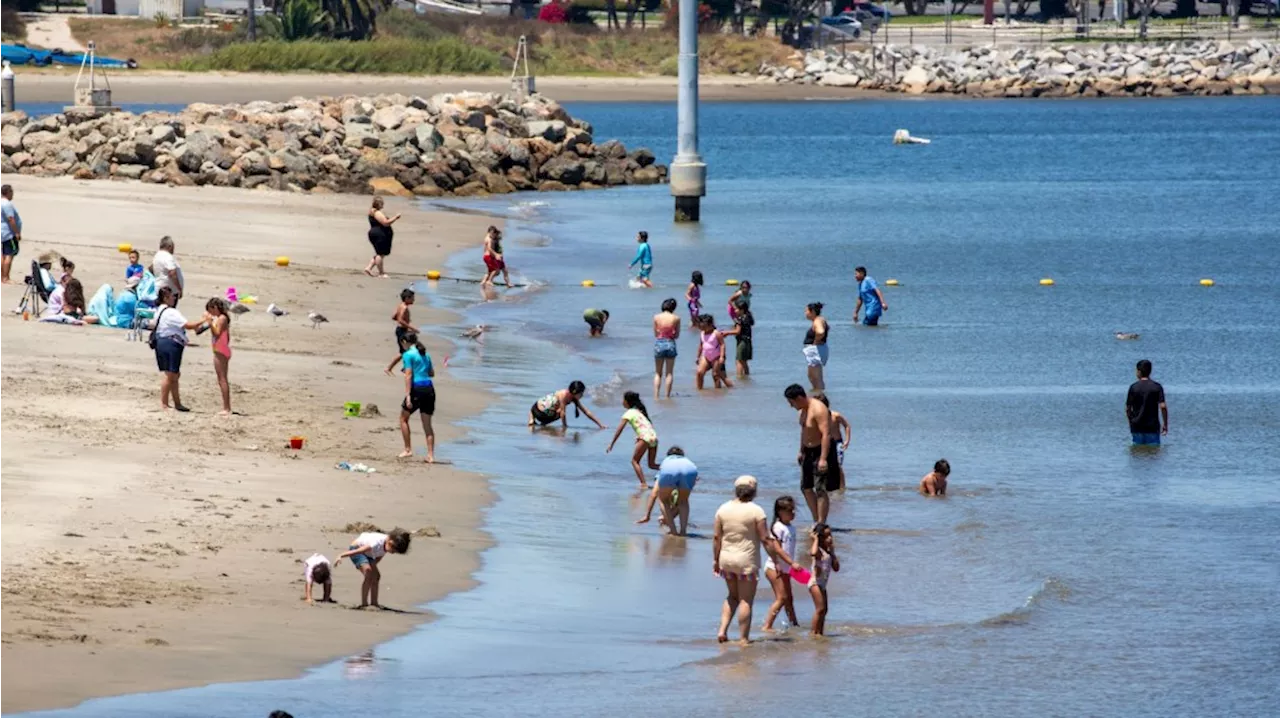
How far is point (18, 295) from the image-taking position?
1126 inches

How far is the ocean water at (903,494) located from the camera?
46.3ft

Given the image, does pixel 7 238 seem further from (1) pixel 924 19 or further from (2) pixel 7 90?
(1) pixel 924 19

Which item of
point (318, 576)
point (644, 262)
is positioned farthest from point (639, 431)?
point (644, 262)

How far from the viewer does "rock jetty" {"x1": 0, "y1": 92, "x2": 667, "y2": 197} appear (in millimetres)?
51531

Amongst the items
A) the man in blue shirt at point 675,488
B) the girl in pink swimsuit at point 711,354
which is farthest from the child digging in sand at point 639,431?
the girl in pink swimsuit at point 711,354

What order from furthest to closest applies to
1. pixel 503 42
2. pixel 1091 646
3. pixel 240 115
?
1. pixel 503 42
2. pixel 240 115
3. pixel 1091 646

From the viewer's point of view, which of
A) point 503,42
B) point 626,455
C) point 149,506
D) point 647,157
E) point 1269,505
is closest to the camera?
point 149,506

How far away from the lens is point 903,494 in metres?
20.9

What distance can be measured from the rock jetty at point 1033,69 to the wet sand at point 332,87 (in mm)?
8320

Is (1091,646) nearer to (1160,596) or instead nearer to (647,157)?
(1160,596)

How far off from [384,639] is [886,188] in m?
55.7

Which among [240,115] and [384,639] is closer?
[384,639]

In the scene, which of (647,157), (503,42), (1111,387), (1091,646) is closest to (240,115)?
(647,157)

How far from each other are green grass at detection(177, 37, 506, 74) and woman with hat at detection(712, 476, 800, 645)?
8685cm
